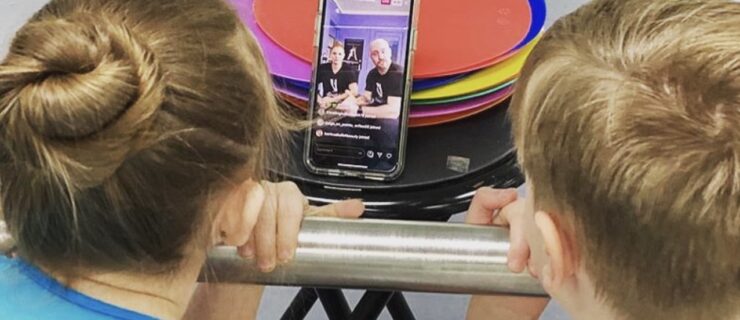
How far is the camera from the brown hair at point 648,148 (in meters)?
0.47

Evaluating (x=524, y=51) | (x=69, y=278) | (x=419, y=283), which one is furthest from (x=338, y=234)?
(x=524, y=51)

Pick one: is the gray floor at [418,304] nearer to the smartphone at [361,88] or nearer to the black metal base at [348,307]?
the black metal base at [348,307]

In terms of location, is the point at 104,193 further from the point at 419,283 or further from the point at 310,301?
the point at 310,301

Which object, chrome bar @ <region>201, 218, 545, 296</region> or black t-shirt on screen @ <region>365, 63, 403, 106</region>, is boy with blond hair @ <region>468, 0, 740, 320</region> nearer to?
chrome bar @ <region>201, 218, 545, 296</region>

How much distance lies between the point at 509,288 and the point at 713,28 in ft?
0.65

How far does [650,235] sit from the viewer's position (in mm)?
499

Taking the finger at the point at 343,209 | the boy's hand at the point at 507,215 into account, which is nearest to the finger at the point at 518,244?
the boy's hand at the point at 507,215

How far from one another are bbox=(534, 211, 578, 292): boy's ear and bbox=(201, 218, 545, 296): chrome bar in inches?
1.4

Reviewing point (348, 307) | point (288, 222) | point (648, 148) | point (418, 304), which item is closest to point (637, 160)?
point (648, 148)

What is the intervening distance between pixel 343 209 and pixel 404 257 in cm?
11

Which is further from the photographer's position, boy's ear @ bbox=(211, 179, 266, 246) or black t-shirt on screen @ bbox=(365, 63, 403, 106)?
black t-shirt on screen @ bbox=(365, 63, 403, 106)

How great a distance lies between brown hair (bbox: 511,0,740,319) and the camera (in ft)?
1.55

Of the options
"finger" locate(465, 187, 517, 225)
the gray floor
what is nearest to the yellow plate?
"finger" locate(465, 187, 517, 225)

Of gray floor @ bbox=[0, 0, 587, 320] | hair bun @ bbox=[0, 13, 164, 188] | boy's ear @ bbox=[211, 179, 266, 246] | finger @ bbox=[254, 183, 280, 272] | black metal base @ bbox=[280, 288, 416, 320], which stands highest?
hair bun @ bbox=[0, 13, 164, 188]
